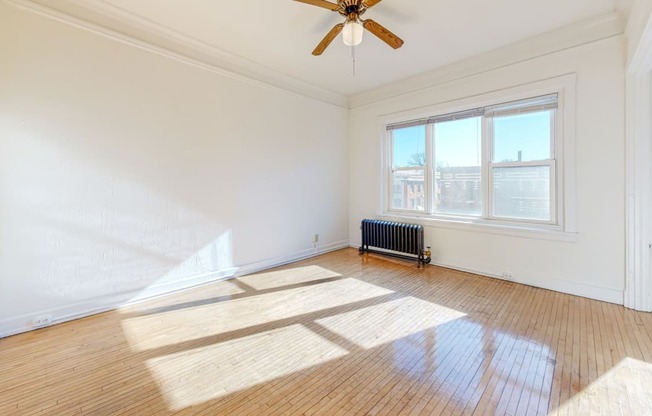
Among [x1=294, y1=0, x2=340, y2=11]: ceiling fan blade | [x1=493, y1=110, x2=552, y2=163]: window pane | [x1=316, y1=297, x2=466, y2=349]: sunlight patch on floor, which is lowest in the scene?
[x1=316, y1=297, x2=466, y2=349]: sunlight patch on floor

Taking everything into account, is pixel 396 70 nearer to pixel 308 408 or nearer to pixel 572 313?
pixel 572 313

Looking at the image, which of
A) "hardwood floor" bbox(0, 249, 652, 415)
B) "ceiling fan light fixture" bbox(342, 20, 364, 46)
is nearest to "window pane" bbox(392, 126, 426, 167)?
"hardwood floor" bbox(0, 249, 652, 415)

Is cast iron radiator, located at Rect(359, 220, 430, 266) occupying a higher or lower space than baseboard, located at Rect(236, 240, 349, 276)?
higher

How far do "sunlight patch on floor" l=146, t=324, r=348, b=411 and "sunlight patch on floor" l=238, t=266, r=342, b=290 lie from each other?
113 centimetres

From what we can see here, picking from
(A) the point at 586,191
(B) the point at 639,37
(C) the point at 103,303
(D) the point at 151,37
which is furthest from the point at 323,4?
(C) the point at 103,303

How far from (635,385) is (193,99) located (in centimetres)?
446

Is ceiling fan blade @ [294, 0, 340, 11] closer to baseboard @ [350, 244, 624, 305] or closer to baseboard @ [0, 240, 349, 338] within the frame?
baseboard @ [0, 240, 349, 338]

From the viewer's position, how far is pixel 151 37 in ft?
9.67

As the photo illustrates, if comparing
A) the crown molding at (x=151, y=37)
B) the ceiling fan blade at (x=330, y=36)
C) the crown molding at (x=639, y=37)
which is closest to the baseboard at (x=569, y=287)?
the crown molding at (x=639, y=37)

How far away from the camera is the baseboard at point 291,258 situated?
12.8ft

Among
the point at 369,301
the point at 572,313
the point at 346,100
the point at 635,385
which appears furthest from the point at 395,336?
the point at 346,100

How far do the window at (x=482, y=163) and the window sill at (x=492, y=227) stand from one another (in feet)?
0.27

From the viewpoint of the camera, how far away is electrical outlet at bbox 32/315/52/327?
245cm

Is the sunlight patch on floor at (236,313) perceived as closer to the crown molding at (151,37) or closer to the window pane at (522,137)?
the window pane at (522,137)
